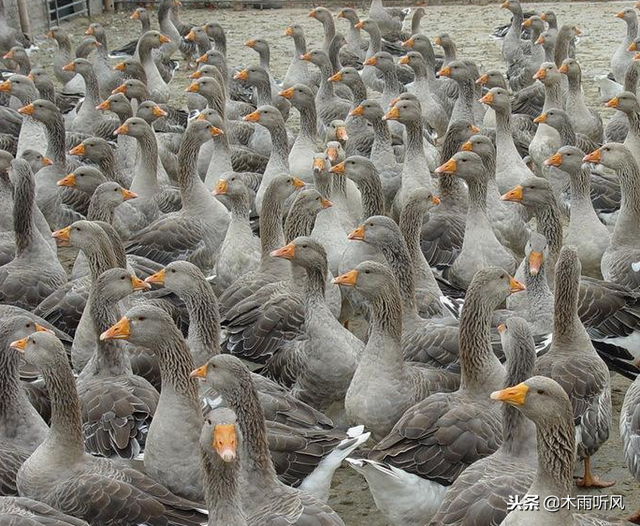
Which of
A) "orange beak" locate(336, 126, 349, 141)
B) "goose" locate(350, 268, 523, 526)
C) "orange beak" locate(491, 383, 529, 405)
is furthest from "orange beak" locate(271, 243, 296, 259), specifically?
"orange beak" locate(336, 126, 349, 141)

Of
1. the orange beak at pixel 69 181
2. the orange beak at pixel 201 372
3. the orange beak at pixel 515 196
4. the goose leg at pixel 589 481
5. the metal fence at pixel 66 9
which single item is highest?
the orange beak at pixel 201 372

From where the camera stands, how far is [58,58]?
18.6 metres

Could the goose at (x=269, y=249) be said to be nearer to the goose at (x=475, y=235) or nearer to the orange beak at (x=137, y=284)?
the orange beak at (x=137, y=284)

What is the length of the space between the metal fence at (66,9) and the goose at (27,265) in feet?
47.8

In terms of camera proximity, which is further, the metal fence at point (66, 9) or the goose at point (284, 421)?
the metal fence at point (66, 9)

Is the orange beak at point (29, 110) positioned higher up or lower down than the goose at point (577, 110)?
higher up

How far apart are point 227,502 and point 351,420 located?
209cm

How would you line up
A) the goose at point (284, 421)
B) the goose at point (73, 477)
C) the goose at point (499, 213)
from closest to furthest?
the goose at point (73, 477)
the goose at point (284, 421)
the goose at point (499, 213)

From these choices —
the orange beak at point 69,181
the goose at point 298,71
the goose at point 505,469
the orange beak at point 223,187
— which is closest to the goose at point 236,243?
the orange beak at point 223,187

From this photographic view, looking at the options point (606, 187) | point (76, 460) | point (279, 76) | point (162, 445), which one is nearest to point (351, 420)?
point (162, 445)

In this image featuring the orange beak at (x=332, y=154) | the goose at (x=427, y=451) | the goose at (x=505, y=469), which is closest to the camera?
the goose at (x=505, y=469)

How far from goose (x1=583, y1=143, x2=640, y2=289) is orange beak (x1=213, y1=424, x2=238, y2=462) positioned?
5.09m

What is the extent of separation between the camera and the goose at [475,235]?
9984mm

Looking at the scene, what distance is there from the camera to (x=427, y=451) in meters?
6.79
